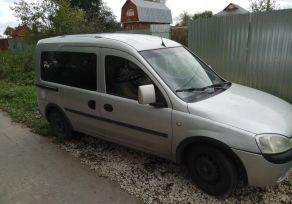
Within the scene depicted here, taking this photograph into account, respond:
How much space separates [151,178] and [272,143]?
5.65ft

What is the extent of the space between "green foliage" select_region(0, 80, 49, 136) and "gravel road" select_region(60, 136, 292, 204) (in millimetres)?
1500

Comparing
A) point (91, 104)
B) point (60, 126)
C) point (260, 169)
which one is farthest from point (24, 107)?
point (260, 169)

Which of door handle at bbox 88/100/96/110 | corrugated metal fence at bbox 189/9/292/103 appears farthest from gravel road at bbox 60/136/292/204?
corrugated metal fence at bbox 189/9/292/103

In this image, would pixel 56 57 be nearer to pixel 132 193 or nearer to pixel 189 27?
pixel 132 193

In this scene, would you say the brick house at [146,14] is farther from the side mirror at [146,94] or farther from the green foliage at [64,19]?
the side mirror at [146,94]

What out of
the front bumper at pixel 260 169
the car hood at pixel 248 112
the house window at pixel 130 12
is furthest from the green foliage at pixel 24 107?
the house window at pixel 130 12

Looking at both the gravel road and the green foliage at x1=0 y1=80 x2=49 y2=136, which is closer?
the gravel road

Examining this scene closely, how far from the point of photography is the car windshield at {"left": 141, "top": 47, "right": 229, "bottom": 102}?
4.10 metres

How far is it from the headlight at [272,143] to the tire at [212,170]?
432mm

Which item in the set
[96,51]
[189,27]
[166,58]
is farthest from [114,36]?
[189,27]

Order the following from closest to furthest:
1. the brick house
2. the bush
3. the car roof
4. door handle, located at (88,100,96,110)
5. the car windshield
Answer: the car windshield < the car roof < door handle, located at (88,100,96,110) < the bush < the brick house

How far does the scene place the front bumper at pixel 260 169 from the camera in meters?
3.36

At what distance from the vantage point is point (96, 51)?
4785mm

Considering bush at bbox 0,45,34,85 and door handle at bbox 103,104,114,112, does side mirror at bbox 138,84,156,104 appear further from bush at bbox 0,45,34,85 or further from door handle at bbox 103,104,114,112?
bush at bbox 0,45,34,85
